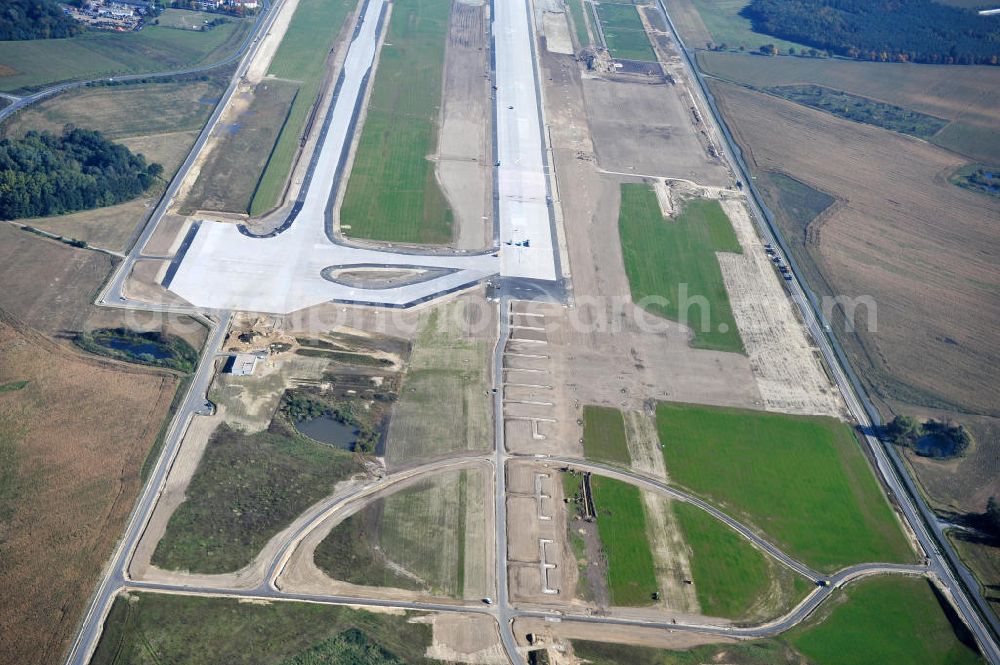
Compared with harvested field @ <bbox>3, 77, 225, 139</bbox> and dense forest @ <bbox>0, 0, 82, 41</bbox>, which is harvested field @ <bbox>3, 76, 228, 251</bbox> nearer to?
harvested field @ <bbox>3, 77, 225, 139</bbox>

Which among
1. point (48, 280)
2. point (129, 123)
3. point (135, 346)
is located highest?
point (129, 123)

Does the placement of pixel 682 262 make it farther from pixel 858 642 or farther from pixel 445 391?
pixel 858 642

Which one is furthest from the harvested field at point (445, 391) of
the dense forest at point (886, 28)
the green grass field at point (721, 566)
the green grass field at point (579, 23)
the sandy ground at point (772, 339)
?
the dense forest at point (886, 28)

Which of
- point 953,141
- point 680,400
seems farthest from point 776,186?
point 680,400

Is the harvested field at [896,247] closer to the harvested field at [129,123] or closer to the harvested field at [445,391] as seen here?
the harvested field at [445,391]

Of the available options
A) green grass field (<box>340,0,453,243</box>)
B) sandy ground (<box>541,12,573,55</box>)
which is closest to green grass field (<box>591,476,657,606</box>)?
green grass field (<box>340,0,453,243</box>)

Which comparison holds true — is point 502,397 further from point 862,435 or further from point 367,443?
point 862,435

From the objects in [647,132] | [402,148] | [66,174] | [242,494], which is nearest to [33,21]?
[66,174]
